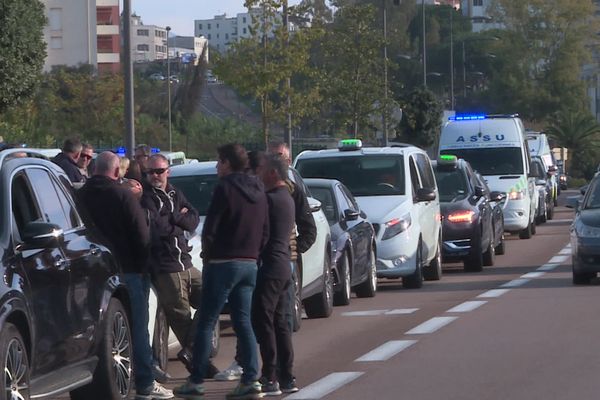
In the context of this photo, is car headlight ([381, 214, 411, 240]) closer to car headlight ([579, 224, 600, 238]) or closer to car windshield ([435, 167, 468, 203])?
car headlight ([579, 224, 600, 238])

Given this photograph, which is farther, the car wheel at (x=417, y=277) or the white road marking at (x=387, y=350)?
the car wheel at (x=417, y=277)

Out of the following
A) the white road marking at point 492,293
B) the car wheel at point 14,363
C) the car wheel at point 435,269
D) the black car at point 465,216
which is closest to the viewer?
the car wheel at point 14,363

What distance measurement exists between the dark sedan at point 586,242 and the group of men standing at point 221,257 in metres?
8.87

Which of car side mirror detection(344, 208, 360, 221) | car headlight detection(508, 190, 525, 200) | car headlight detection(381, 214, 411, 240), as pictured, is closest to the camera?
car side mirror detection(344, 208, 360, 221)

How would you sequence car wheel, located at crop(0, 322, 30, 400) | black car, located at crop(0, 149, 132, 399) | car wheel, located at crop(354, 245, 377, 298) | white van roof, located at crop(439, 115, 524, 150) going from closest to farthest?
car wheel, located at crop(0, 322, 30, 400), black car, located at crop(0, 149, 132, 399), car wheel, located at crop(354, 245, 377, 298), white van roof, located at crop(439, 115, 524, 150)

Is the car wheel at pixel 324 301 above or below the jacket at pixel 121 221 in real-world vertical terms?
below

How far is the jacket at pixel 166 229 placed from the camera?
1120 centimetres

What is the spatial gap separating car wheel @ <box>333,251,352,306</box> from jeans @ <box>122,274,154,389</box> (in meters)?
6.87

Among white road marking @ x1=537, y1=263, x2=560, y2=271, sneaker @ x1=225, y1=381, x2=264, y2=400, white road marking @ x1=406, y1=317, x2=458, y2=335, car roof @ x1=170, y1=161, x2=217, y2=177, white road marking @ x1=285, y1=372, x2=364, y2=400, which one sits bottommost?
white road marking @ x1=537, y1=263, x2=560, y2=271

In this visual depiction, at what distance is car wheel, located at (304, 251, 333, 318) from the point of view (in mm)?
16344

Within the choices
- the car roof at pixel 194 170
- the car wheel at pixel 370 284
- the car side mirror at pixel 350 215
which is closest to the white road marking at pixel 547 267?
the car wheel at pixel 370 284

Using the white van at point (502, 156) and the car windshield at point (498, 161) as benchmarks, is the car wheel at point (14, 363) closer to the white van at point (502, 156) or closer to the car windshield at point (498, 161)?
the white van at point (502, 156)

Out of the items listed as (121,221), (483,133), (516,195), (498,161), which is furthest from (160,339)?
(483,133)

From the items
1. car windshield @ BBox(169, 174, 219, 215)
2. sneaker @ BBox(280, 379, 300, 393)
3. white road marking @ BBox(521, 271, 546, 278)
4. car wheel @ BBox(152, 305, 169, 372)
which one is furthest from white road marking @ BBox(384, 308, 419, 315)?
sneaker @ BBox(280, 379, 300, 393)
